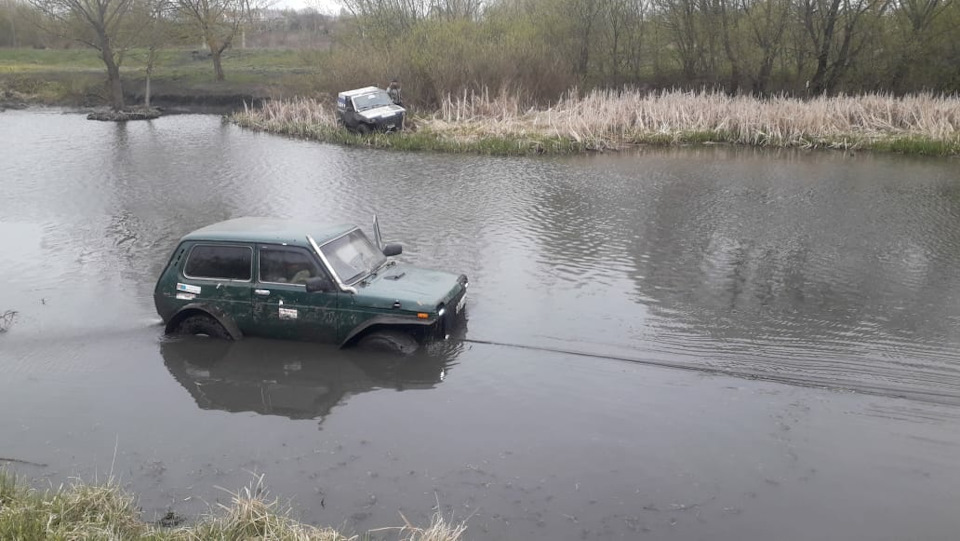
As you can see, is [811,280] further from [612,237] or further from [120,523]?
[120,523]

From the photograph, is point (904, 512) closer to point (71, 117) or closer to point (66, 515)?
point (66, 515)

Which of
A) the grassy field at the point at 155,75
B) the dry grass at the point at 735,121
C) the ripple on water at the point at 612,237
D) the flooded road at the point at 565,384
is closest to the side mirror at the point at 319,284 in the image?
the flooded road at the point at 565,384

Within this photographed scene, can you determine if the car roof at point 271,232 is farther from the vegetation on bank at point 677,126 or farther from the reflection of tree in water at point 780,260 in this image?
the vegetation on bank at point 677,126

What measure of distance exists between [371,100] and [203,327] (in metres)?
21.9

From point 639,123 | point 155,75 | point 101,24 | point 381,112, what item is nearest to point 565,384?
point 639,123

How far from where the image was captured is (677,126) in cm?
2952

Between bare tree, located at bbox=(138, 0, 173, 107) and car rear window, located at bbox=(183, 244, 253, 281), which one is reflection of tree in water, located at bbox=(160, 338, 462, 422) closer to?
car rear window, located at bbox=(183, 244, 253, 281)

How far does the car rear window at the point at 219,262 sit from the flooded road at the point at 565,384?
38.0 inches

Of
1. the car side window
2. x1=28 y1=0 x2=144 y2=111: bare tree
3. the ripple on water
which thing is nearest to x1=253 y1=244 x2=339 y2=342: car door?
the car side window

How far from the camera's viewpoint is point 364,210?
59.7 ft

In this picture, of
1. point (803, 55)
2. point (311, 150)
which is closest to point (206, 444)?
point (311, 150)

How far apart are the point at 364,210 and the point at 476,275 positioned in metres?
5.88

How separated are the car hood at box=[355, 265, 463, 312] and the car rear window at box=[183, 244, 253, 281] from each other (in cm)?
148

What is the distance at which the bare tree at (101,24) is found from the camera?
1609 inches
